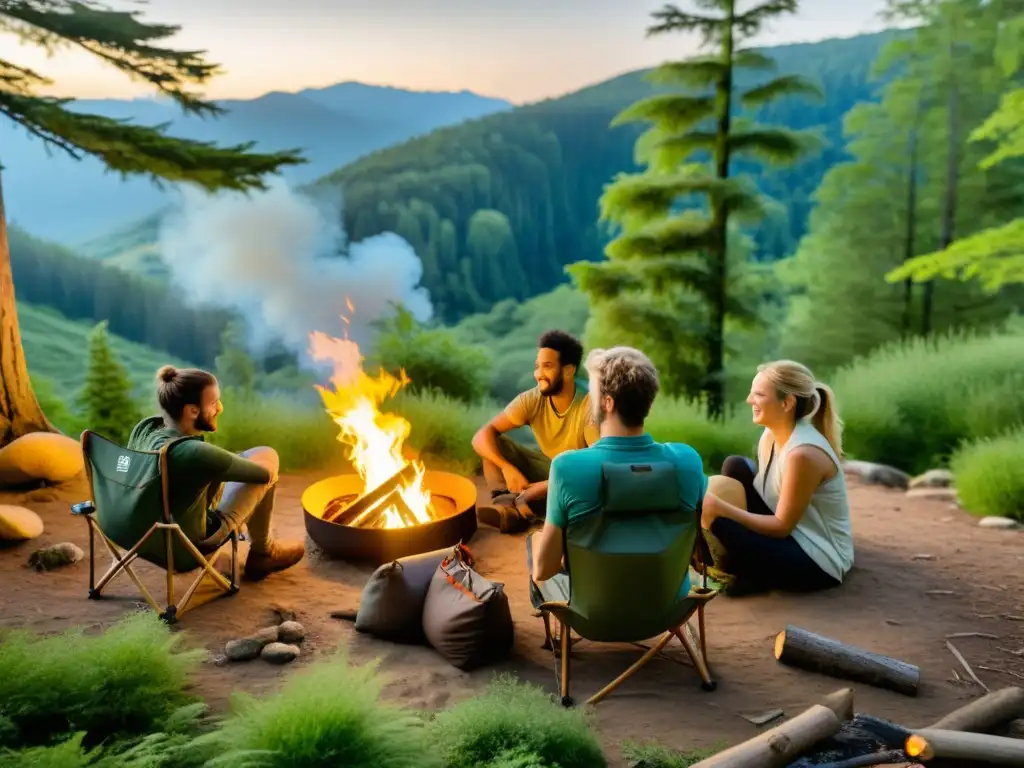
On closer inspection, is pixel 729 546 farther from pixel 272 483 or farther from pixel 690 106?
pixel 690 106

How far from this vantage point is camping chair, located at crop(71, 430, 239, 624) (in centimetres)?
374

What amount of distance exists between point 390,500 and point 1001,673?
3.22 metres

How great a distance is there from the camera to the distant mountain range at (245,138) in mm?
9945

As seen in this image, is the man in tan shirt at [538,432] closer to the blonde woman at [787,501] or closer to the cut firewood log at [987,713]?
the blonde woman at [787,501]

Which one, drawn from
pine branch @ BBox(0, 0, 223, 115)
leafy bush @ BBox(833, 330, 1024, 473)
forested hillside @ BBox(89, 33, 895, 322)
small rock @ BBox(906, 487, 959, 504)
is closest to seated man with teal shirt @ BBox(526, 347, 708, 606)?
small rock @ BBox(906, 487, 959, 504)

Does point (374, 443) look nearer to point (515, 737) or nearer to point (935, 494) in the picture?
point (515, 737)

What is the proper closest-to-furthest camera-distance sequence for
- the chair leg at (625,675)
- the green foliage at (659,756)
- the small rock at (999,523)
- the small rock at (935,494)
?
the green foliage at (659,756) < the chair leg at (625,675) < the small rock at (999,523) < the small rock at (935,494)

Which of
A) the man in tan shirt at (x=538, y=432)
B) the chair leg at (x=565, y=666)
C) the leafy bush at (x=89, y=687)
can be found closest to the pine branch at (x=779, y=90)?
the man in tan shirt at (x=538, y=432)

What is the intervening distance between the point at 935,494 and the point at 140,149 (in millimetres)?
6809

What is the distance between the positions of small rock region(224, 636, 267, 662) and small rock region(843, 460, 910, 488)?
17.0 feet

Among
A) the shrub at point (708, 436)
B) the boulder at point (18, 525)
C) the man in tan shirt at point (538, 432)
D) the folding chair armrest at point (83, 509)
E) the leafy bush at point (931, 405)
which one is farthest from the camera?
the leafy bush at point (931, 405)

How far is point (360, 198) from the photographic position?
1330 cm

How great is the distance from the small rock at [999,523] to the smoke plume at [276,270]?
→ 675 centimetres

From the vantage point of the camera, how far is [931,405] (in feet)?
25.6
